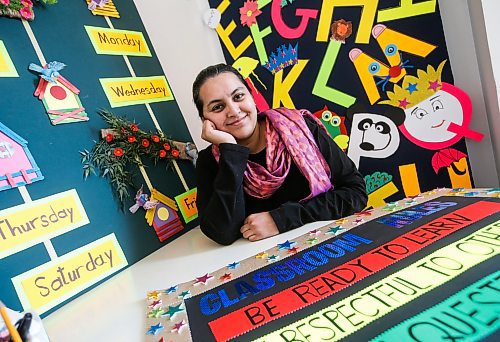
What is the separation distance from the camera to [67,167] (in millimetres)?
795

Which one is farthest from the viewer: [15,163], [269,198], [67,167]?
[269,198]

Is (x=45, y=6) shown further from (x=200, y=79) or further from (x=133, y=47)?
(x=200, y=79)

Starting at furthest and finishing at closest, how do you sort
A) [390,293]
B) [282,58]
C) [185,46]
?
[185,46] < [282,58] < [390,293]

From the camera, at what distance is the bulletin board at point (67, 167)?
68 centimetres

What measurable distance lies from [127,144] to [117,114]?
10 cm

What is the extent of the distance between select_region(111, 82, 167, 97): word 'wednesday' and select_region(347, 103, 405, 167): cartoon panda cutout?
27.1 inches

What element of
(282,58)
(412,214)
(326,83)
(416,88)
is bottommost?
(412,214)

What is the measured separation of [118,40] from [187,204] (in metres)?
0.59

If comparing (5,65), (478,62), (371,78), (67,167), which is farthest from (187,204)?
(478,62)

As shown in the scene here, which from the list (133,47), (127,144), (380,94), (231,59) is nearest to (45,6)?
(133,47)

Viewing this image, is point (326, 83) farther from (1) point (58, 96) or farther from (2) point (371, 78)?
(1) point (58, 96)

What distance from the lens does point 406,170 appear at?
1.11m

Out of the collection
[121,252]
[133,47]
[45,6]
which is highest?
[45,6]

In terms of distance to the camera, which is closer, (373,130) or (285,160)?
(285,160)
